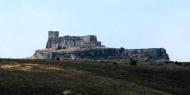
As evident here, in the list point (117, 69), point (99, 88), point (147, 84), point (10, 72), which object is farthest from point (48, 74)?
point (117, 69)

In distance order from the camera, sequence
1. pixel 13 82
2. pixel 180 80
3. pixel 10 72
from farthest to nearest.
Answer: pixel 180 80 < pixel 10 72 < pixel 13 82

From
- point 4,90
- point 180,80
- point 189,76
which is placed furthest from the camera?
point 189,76

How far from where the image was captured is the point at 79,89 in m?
54.8

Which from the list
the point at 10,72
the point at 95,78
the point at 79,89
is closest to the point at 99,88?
the point at 79,89

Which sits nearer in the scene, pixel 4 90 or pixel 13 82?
pixel 4 90

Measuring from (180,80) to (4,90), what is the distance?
36056 mm

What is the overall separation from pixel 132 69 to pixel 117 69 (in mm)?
3961

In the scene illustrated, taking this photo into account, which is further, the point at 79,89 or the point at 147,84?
the point at 147,84

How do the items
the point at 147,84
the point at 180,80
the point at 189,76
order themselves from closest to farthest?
the point at 147,84
the point at 180,80
the point at 189,76

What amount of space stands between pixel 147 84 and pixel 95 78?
892cm

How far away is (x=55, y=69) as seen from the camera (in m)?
70.6

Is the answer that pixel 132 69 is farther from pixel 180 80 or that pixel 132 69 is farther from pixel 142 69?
pixel 180 80

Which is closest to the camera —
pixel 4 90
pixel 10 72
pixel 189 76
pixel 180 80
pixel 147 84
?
pixel 4 90

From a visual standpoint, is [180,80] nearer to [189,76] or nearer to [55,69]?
[189,76]
